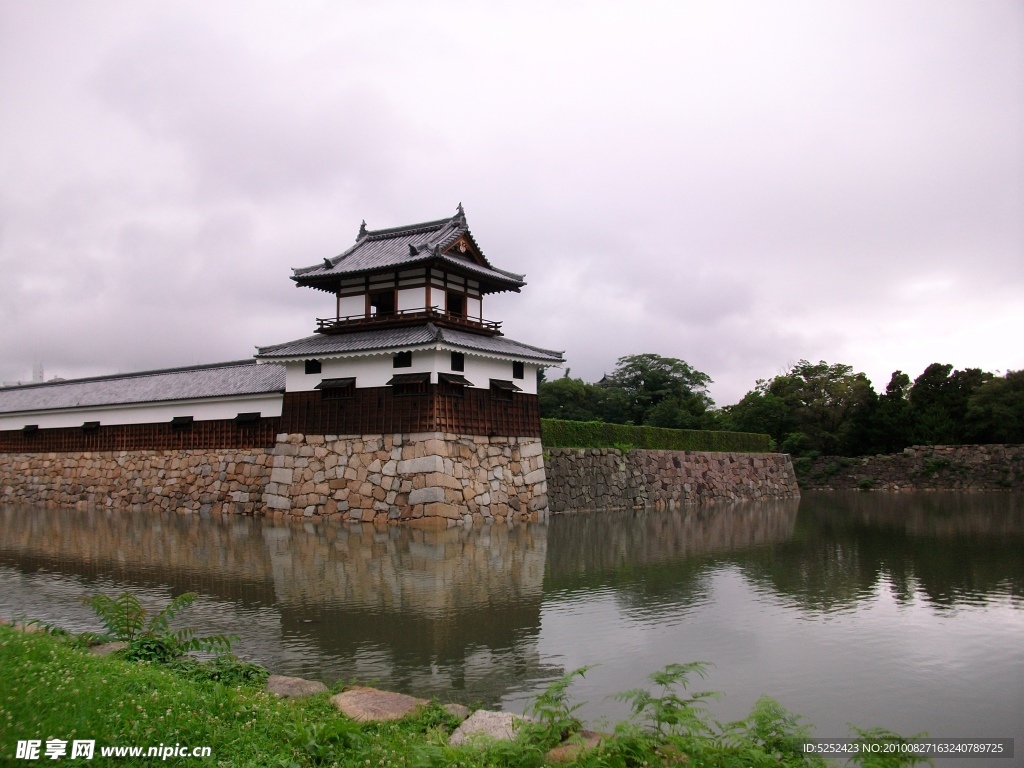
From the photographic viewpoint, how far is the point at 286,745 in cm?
491

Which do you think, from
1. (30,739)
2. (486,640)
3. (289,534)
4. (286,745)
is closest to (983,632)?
(486,640)

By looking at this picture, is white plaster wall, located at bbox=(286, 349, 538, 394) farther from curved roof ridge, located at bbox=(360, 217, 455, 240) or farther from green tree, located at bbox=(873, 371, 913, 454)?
green tree, located at bbox=(873, 371, 913, 454)

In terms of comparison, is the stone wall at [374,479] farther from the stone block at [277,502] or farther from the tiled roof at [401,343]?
the tiled roof at [401,343]

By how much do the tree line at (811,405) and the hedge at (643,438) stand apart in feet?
20.3

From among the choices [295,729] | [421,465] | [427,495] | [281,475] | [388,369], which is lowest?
[295,729]

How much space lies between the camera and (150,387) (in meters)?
30.2

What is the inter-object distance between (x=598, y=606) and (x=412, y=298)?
15.2 m

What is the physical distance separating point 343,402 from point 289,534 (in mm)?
5432

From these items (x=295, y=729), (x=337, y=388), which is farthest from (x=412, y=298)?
(x=295, y=729)

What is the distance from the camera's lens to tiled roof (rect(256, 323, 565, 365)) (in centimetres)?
2166

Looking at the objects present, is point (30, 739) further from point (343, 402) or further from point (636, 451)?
point (636, 451)

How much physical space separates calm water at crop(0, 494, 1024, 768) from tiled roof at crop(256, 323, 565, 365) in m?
5.41

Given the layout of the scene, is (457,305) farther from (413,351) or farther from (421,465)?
(421,465)

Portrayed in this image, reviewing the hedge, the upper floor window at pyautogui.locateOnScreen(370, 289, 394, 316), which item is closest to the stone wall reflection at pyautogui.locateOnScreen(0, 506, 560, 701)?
the hedge
